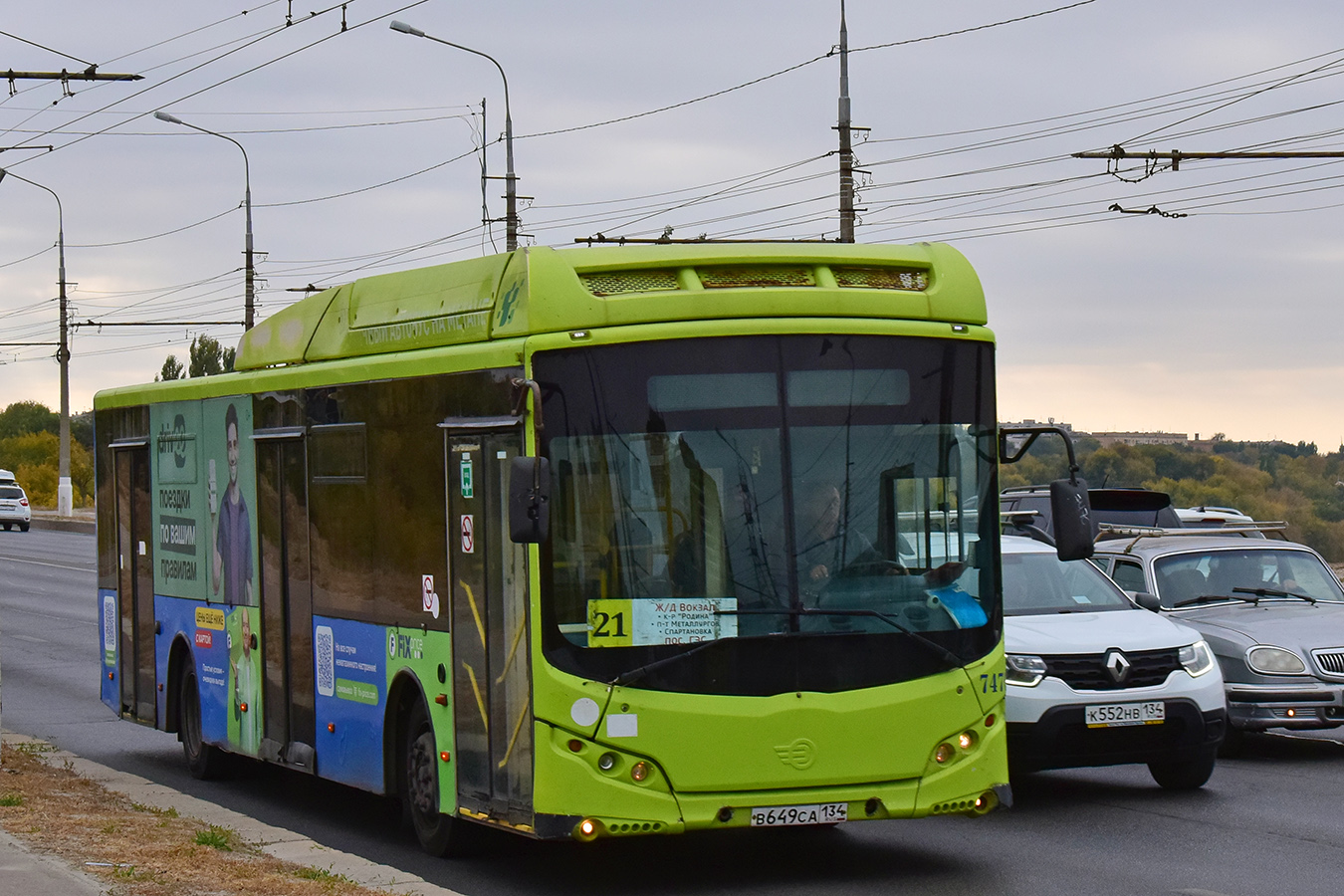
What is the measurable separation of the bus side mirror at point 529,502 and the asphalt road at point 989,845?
6.13 feet

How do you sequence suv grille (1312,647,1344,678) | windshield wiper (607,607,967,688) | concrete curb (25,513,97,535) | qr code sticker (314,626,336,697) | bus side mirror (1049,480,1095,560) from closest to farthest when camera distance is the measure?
windshield wiper (607,607,967,688) < bus side mirror (1049,480,1095,560) < qr code sticker (314,626,336,697) < suv grille (1312,647,1344,678) < concrete curb (25,513,97,535)

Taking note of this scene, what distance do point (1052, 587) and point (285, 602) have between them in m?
4.85

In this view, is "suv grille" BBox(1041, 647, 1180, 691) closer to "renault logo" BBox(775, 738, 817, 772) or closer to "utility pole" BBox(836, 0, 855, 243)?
"renault logo" BBox(775, 738, 817, 772)

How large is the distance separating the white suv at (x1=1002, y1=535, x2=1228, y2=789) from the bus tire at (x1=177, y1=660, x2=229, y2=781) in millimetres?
5512

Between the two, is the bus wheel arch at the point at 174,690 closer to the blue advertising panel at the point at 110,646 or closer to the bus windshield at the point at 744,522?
the blue advertising panel at the point at 110,646

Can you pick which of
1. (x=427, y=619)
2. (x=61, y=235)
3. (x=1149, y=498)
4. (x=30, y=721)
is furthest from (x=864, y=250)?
(x=61, y=235)

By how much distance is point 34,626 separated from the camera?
28.5 meters

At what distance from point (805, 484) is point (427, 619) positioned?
7.18 ft

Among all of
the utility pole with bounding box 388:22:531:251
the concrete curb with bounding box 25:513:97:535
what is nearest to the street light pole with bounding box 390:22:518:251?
Answer: the utility pole with bounding box 388:22:531:251

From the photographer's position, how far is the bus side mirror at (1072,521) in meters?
9.12

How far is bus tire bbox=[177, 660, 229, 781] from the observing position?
13102mm

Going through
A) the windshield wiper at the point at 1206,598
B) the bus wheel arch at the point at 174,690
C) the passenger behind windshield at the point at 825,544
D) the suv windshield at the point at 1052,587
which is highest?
the passenger behind windshield at the point at 825,544

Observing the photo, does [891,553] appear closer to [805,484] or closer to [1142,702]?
[805,484]

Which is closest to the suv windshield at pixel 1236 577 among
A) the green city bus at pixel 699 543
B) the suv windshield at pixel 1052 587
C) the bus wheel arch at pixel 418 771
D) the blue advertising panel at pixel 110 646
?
the suv windshield at pixel 1052 587
